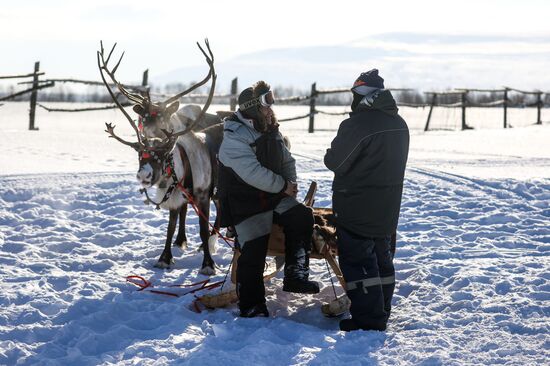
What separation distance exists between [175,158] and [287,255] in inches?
75.9

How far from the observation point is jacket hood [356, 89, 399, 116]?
17.0 feet

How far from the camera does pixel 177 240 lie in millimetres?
7770

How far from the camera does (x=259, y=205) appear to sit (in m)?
5.55

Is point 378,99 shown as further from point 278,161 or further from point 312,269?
point 312,269

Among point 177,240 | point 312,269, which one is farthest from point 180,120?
point 312,269

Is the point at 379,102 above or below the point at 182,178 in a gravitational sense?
above

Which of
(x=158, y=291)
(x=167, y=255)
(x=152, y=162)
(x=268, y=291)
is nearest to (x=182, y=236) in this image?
(x=167, y=255)

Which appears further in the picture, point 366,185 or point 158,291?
point 158,291

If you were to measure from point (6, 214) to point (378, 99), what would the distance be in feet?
17.0

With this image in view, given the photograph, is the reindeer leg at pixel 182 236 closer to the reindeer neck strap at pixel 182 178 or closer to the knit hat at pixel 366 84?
the reindeer neck strap at pixel 182 178

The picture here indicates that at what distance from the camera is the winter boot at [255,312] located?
555 centimetres

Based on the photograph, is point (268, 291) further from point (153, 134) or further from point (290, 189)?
point (153, 134)

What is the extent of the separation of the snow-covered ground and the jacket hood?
5.10 feet

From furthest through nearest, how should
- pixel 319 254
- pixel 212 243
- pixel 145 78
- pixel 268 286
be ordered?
pixel 145 78 → pixel 212 243 → pixel 268 286 → pixel 319 254
